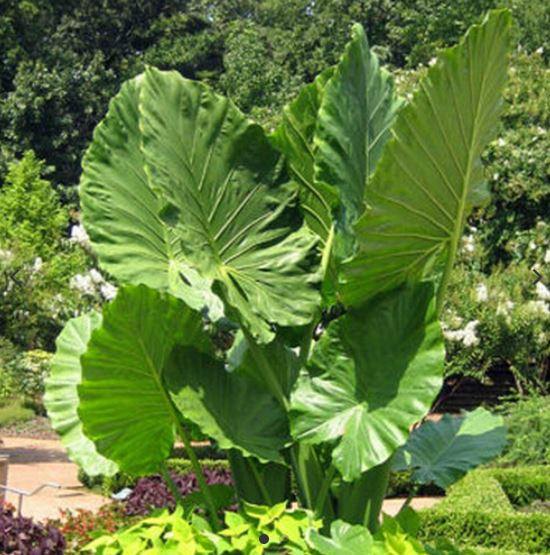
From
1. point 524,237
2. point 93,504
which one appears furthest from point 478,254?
point 93,504

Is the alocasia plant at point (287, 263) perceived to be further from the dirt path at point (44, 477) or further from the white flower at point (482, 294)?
the white flower at point (482, 294)

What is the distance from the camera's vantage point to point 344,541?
3.69 metres

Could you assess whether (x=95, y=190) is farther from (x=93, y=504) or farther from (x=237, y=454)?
(x=93, y=504)

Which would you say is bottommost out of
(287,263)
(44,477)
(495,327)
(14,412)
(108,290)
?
(14,412)

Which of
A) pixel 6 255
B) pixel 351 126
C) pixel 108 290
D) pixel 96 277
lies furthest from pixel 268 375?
pixel 6 255

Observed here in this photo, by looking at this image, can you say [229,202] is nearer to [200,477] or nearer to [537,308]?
[200,477]

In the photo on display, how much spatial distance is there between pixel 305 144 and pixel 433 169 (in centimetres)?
64

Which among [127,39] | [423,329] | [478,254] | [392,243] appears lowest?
[478,254]

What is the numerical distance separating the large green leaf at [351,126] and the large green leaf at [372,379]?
1.22ft

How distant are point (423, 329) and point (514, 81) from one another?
16.1 m

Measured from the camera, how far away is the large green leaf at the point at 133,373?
3.75 m

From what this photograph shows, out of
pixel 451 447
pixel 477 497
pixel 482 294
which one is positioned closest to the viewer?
pixel 451 447

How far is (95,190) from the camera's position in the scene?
4098mm

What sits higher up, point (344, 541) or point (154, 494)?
point (344, 541)
